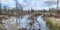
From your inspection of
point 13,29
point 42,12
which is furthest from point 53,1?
point 13,29

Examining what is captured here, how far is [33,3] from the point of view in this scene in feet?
4.50

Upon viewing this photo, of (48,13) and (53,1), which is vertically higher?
(53,1)

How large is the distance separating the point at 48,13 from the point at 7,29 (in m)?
0.42

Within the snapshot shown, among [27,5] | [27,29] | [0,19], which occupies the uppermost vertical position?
[27,5]

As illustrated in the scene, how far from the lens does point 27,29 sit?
1384 mm

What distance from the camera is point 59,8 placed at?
1366 millimetres

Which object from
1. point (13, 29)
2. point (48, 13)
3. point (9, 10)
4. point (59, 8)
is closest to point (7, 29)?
point (13, 29)

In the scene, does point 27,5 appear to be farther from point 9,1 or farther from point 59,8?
point 59,8

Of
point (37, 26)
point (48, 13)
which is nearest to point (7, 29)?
point (37, 26)

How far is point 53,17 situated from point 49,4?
13cm

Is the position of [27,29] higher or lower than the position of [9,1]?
lower

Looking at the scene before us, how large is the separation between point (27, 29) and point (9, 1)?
319mm

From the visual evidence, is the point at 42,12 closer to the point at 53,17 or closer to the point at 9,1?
the point at 53,17

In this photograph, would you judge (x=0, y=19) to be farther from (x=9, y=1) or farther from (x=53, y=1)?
(x=53, y=1)
